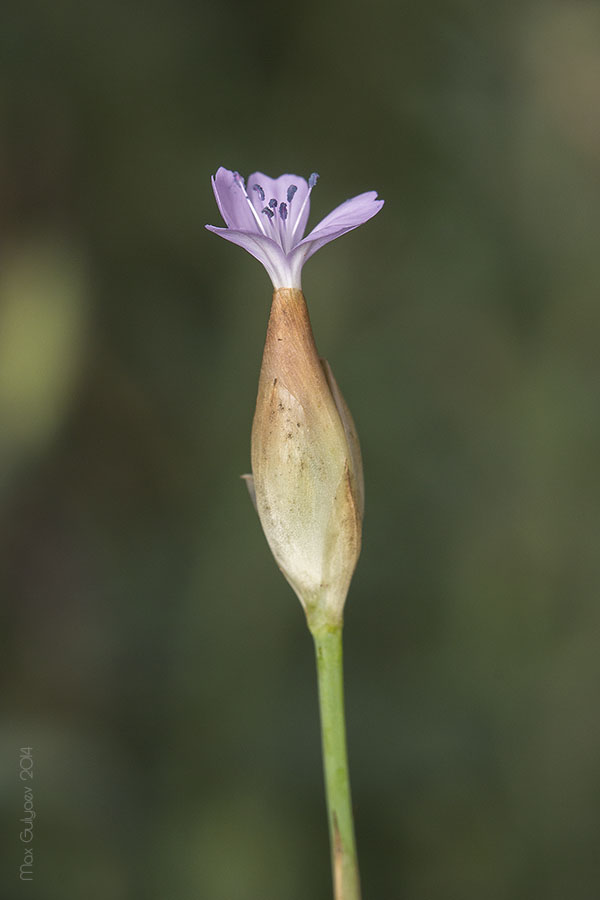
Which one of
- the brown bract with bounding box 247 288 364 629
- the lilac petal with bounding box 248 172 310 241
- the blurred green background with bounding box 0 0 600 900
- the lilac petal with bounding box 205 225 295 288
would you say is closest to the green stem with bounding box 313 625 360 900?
the brown bract with bounding box 247 288 364 629

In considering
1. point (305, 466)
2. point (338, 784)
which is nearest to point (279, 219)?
point (305, 466)

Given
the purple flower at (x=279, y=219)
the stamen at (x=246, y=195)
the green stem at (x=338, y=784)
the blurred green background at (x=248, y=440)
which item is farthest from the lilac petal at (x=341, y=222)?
the blurred green background at (x=248, y=440)

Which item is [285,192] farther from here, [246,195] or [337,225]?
[337,225]

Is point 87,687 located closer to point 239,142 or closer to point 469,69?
point 239,142

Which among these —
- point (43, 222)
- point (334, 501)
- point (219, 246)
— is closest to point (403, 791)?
point (334, 501)

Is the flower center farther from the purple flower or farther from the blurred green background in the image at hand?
the blurred green background

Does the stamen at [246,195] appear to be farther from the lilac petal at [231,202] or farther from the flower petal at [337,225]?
the flower petal at [337,225]
